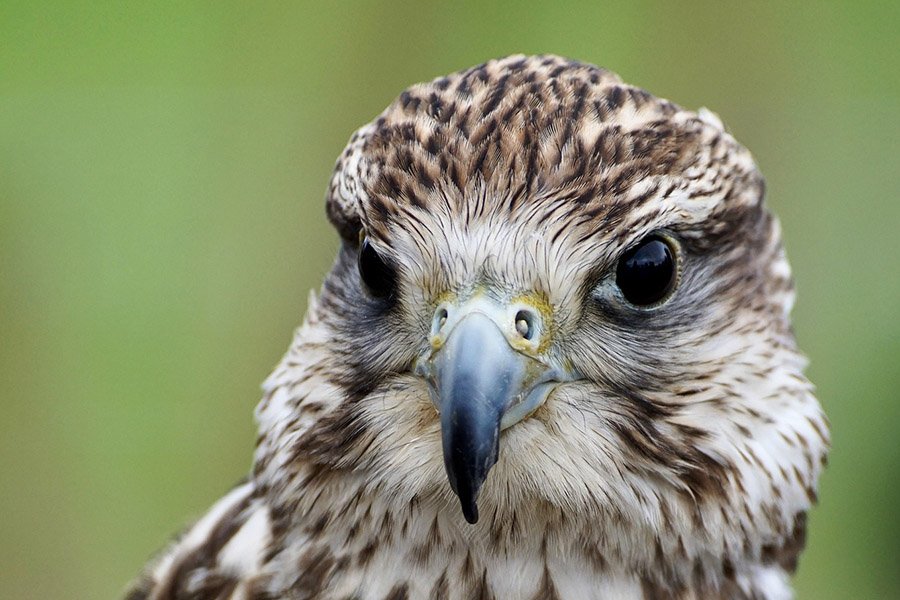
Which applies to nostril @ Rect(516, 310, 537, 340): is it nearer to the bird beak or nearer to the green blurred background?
the bird beak

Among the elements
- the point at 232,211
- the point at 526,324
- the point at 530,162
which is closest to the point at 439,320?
the point at 526,324

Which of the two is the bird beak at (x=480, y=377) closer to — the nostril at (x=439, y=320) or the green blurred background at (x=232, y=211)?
the nostril at (x=439, y=320)

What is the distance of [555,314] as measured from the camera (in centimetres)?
216

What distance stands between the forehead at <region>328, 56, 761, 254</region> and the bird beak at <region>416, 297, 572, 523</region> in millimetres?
161

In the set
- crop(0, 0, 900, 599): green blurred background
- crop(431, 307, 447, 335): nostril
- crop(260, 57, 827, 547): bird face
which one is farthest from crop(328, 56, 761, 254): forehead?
crop(0, 0, 900, 599): green blurred background

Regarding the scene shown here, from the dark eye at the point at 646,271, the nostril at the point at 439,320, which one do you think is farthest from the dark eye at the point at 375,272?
the dark eye at the point at 646,271

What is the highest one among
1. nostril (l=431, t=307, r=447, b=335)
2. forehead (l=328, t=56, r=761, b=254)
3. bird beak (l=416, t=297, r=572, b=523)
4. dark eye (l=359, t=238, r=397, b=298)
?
forehead (l=328, t=56, r=761, b=254)

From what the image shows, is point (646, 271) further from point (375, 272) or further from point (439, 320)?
point (375, 272)

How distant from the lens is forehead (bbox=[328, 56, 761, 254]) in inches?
→ 85.0

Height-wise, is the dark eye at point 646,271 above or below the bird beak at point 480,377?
above

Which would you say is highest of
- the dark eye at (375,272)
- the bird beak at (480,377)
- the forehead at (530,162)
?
the forehead at (530,162)

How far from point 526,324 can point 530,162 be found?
0.96 feet

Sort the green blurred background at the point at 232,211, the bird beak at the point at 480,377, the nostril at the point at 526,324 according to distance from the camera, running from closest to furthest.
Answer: the bird beak at the point at 480,377 → the nostril at the point at 526,324 → the green blurred background at the point at 232,211

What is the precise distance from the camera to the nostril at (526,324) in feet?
6.86
